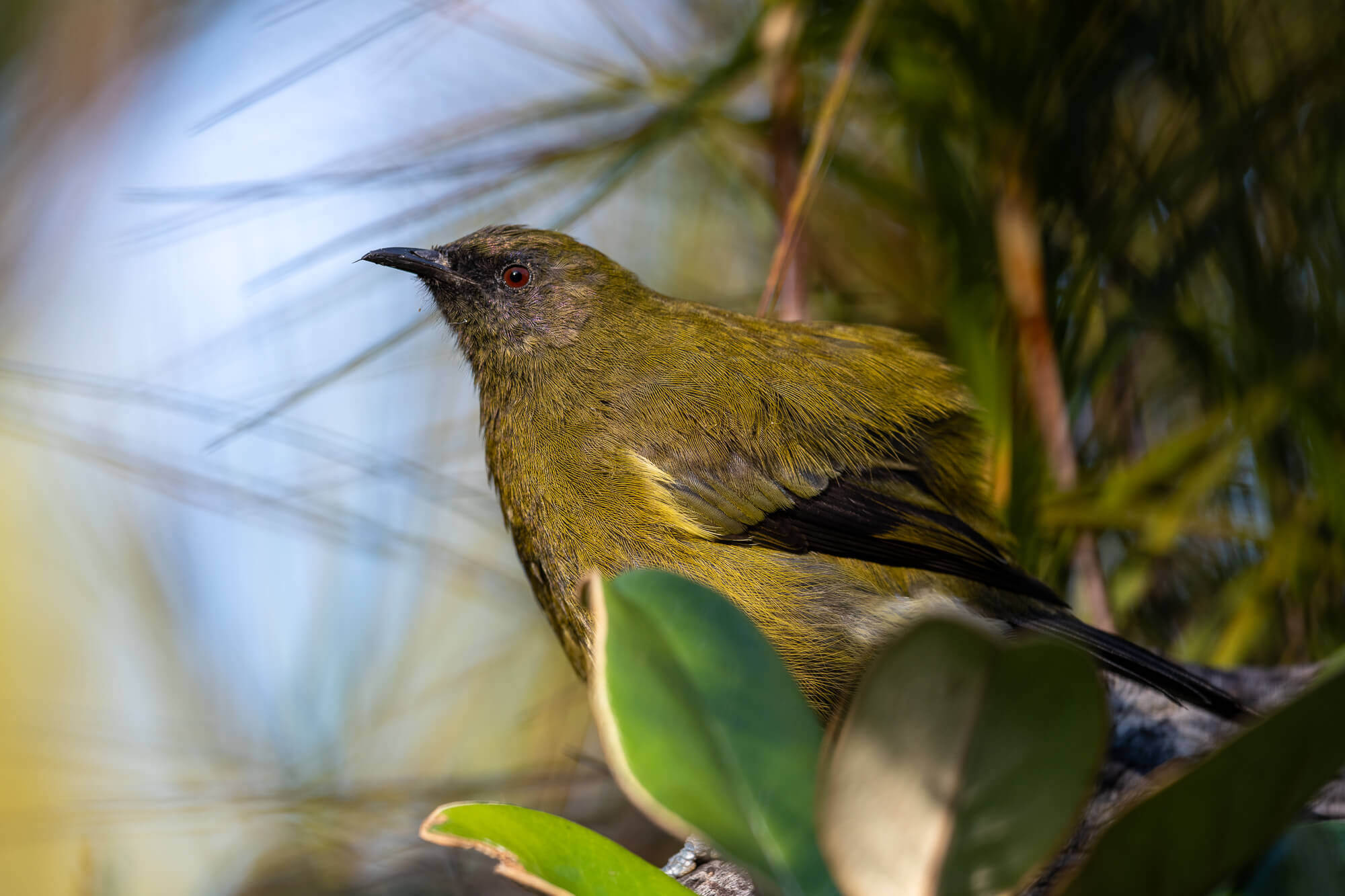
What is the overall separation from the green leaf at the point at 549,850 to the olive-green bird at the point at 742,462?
1.01 m

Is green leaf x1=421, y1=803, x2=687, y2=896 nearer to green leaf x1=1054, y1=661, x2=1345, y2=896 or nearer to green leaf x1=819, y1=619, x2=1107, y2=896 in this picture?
green leaf x1=819, y1=619, x2=1107, y2=896

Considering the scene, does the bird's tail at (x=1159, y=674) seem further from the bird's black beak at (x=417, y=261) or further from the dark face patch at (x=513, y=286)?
the bird's black beak at (x=417, y=261)

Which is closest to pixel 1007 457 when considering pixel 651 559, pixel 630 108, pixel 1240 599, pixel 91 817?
pixel 1240 599

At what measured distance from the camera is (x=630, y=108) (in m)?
2.22

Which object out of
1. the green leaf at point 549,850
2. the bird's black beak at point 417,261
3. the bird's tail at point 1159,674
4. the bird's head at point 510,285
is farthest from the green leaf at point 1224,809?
the bird's black beak at point 417,261

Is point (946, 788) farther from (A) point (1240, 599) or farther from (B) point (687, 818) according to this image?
(A) point (1240, 599)

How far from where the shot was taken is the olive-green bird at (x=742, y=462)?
1.90m

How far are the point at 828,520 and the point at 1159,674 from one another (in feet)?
2.20

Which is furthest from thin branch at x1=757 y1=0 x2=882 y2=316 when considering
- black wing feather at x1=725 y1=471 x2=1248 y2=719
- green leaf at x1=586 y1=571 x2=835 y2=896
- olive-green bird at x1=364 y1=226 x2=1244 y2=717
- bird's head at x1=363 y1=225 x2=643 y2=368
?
green leaf at x1=586 y1=571 x2=835 y2=896

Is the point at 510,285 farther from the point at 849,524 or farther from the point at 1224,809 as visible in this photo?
the point at 1224,809

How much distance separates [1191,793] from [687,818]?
32 centimetres

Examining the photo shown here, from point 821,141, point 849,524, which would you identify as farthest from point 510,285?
point 849,524

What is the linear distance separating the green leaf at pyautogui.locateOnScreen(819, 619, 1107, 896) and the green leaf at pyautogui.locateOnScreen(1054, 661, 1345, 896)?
0.03 m

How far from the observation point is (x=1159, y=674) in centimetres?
173
